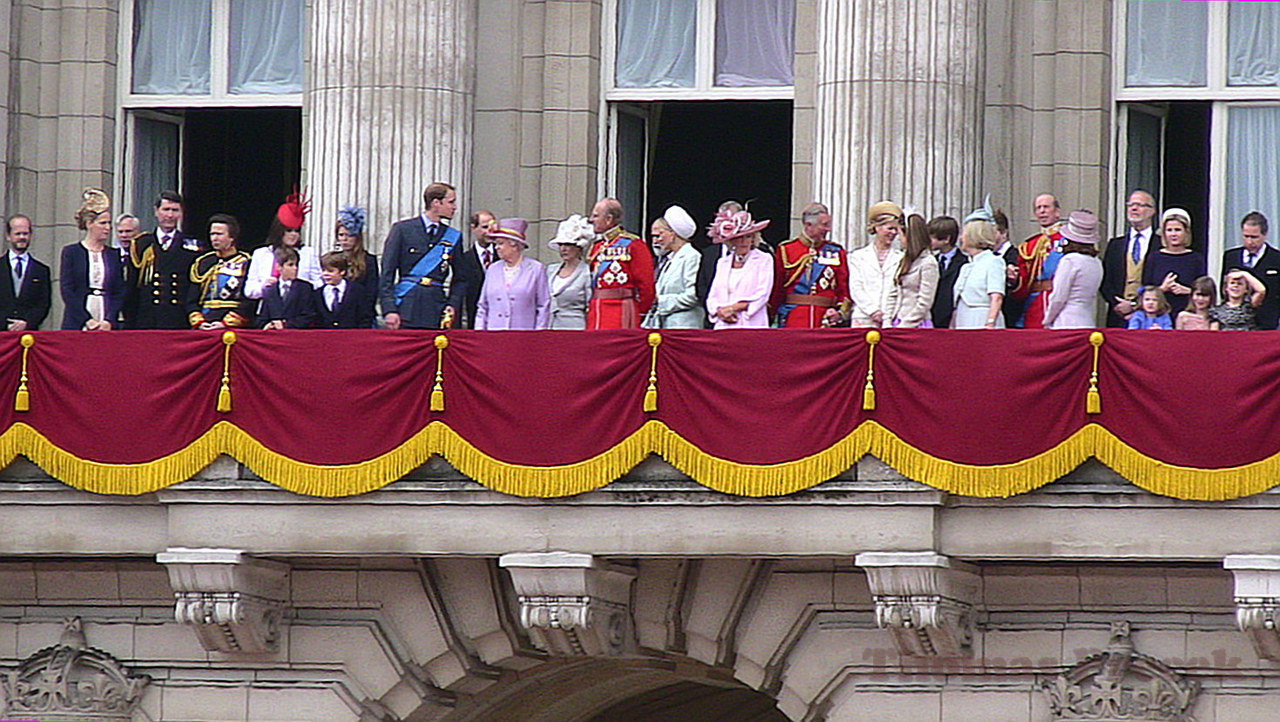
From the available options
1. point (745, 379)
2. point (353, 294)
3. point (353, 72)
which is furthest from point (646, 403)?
point (353, 72)

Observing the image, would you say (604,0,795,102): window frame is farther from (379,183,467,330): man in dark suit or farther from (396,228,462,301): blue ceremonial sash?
(396,228,462,301): blue ceremonial sash

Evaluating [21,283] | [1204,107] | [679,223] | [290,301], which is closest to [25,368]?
[21,283]

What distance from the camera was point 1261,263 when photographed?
2997cm

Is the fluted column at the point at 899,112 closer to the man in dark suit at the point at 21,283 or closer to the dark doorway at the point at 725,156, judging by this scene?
the dark doorway at the point at 725,156

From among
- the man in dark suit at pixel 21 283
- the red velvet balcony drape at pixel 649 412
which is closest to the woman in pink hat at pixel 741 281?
the red velvet balcony drape at pixel 649 412

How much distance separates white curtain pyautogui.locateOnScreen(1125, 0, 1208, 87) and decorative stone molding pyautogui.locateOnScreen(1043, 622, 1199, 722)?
626 cm

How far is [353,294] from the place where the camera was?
31.0 m

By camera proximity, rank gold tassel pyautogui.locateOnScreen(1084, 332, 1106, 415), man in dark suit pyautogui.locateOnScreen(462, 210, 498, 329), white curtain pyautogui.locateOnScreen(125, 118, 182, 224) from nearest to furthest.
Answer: gold tassel pyautogui.locateOnScreen(1084, 332, 1106, 415), man in dark suit pyautogui.locateOnScreen(462, 210, 498, 329), white curtain pyautogui.locateOnScreen(125, 118, 182, 224)

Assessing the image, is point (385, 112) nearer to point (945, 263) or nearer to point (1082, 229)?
point (945, 263)

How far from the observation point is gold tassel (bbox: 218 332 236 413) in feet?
99.2

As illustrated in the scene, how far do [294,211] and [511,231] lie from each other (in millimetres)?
2783

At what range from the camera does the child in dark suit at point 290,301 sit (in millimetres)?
30891

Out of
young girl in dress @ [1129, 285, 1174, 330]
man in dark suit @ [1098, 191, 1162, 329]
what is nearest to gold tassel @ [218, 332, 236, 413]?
man in dark suit @ [1098, 191, 1162, 329]

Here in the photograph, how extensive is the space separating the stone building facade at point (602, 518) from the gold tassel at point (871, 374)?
526 millimetres
